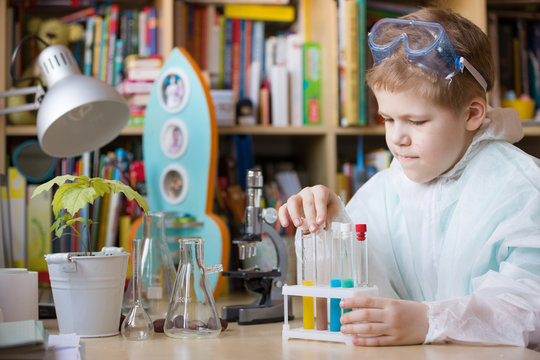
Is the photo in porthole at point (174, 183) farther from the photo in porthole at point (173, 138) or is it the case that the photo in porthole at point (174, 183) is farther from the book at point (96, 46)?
the book at point (96, 46)

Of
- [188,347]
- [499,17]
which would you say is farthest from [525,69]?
[188,347]

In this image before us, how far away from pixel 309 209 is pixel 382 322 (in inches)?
10.4

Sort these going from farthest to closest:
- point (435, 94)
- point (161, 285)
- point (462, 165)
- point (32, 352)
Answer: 1. point (161, 285)
2. point (462, 165)
3. point (435, 94)
4. point (32, 352)

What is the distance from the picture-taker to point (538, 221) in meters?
1.11

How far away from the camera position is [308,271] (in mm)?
1067

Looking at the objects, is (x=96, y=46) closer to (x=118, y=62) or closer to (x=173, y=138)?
(x=118, y=62)

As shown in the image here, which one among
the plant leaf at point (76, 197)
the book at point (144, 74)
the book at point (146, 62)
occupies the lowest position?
the plant leaf at point (76, 197)

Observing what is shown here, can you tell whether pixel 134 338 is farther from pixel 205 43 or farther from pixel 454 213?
pixel 205 43

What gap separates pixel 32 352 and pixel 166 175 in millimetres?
1208

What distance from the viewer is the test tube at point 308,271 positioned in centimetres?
102

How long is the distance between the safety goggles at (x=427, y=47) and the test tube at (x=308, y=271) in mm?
381

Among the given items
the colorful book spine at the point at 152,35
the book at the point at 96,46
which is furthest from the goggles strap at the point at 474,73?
the book at the point at 96,46

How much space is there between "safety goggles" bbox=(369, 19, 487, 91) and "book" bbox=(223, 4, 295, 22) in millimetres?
1021

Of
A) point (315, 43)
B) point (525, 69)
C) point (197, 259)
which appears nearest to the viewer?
point (197, 259)
